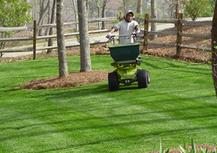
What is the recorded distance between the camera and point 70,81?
1361 centimetres

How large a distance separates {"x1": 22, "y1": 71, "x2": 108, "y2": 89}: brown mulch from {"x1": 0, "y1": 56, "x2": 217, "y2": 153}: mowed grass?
1.29 feet

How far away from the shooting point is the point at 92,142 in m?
7.79

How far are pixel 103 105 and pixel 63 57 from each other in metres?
3.82

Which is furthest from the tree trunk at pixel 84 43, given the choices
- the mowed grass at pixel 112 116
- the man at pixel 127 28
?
the man at pixel 127 28

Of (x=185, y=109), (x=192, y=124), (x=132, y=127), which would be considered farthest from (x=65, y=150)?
(x=185, y=109)

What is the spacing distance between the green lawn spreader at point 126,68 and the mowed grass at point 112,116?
0.65 feet

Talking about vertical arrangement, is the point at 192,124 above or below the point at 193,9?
below

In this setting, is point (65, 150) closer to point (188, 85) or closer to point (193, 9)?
point (188, 85)

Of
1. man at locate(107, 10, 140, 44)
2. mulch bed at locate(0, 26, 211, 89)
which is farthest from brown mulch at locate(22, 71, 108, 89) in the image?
man at locate(107, 10, 140, 44)

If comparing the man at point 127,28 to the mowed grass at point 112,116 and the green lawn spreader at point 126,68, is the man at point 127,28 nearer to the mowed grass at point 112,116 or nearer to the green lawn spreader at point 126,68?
the green lawn spreader at point 126,68

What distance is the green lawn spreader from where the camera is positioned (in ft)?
37.9

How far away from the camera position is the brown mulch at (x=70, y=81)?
13.5 meters

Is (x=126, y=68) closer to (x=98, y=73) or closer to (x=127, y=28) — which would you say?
(x=127, y=28)

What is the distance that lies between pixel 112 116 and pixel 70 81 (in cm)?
438
